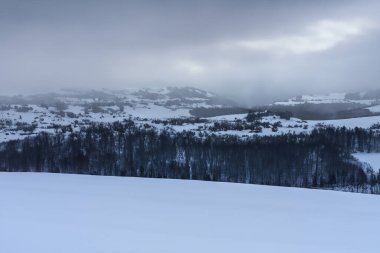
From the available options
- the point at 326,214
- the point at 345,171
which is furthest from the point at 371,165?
the point at 326,214

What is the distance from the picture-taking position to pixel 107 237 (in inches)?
255

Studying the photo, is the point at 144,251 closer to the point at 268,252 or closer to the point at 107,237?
the point at 107,237

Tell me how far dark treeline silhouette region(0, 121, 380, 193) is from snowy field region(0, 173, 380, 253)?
73.8 m

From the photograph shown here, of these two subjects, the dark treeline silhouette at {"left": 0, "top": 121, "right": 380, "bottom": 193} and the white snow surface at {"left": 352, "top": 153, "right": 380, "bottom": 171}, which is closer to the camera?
the dark treeline silhouette at {"left": 0, "top": 121, "right": 380, "bottom": 193}

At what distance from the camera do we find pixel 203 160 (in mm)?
92688

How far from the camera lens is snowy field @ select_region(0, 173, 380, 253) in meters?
6.25

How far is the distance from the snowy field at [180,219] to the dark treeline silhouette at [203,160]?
73.8 m

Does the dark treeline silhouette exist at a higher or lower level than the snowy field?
lower

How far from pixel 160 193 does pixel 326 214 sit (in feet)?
13.1

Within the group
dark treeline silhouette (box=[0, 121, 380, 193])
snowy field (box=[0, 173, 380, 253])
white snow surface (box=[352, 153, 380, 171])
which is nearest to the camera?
snowy field (box=[0, 173, 380, 253])

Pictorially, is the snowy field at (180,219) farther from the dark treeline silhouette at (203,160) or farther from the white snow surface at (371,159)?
the white snow surface at (371,159)

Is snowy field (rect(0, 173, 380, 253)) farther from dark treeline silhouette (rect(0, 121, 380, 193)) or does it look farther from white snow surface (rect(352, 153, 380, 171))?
white snow surface (rect(352, 153, 380, 171))

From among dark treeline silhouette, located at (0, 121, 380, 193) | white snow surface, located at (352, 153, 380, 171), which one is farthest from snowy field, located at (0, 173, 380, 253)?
white snow surface, located at (352, 153, 380, 171)

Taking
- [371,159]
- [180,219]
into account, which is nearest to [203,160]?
[371,159]
